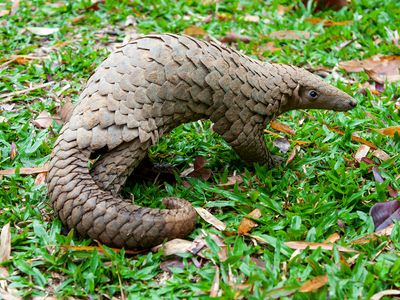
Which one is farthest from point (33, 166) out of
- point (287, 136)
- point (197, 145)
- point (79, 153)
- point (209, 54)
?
point (287, 136)

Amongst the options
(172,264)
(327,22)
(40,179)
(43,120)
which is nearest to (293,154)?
(172,264)

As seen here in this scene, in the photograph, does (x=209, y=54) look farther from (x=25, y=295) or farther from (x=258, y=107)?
(x=25, y=295)

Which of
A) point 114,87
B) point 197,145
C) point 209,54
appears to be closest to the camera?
point 114,87

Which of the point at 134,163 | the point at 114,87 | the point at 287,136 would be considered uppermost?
the point at 114,87

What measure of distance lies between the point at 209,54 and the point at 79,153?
980 mm

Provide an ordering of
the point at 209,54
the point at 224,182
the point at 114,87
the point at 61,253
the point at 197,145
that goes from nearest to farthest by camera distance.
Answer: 1. the point at 61,253
2. the point at 114,87
3. the point at 209,54
4. the point at 224,182
5. the point at 197,145

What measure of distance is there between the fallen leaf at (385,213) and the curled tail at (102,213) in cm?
106

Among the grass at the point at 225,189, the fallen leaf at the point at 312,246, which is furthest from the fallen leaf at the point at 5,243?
the fallen leaf at the point at 312,246

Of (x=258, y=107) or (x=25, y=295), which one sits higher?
(x=258, y=107)

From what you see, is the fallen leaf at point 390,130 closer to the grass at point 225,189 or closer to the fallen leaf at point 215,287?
the grass at point 225,189

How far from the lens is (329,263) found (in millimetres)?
3031

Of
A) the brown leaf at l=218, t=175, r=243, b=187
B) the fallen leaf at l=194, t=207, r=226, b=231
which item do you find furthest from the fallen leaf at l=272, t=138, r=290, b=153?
the fallen leaf at l=194, t=207, r=226, b=231

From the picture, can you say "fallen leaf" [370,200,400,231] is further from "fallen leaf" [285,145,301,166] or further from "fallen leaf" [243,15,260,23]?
"fallen leaf" [243,15,260,23]

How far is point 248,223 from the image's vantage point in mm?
3379
